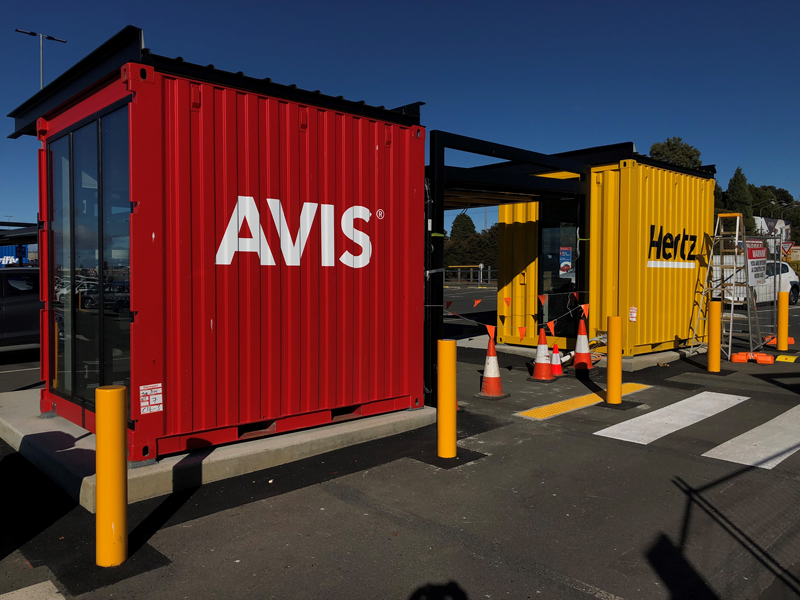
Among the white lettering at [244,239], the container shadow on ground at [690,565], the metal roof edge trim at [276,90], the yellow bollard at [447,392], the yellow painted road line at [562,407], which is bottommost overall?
the container shadow on ground at [690,565]

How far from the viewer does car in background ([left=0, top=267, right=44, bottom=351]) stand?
1148 centimetres

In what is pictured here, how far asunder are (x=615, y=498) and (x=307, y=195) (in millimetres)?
3802

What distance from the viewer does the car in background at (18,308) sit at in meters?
11.5

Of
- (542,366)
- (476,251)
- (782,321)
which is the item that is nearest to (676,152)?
(476,251)

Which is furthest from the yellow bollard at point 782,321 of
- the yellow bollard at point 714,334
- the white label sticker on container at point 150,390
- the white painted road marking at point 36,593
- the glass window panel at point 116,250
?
the white painted road marking at point 36,593

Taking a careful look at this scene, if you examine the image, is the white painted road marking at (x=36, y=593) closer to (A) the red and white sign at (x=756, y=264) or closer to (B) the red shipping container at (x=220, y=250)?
(B) the red shipping container at (x=220, y=250)

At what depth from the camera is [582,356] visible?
10.2m

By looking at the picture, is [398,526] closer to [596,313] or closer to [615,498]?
[615,498]

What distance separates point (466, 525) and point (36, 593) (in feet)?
8.74

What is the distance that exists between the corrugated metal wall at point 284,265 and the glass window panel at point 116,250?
55 cm

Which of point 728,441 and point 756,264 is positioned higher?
point 756,264

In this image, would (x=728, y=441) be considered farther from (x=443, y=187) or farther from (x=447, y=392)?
(x=443, y=187)

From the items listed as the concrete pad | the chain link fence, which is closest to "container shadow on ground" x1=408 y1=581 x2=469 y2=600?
the concrete pad

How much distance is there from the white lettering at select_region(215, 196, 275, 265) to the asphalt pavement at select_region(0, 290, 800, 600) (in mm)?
1922
